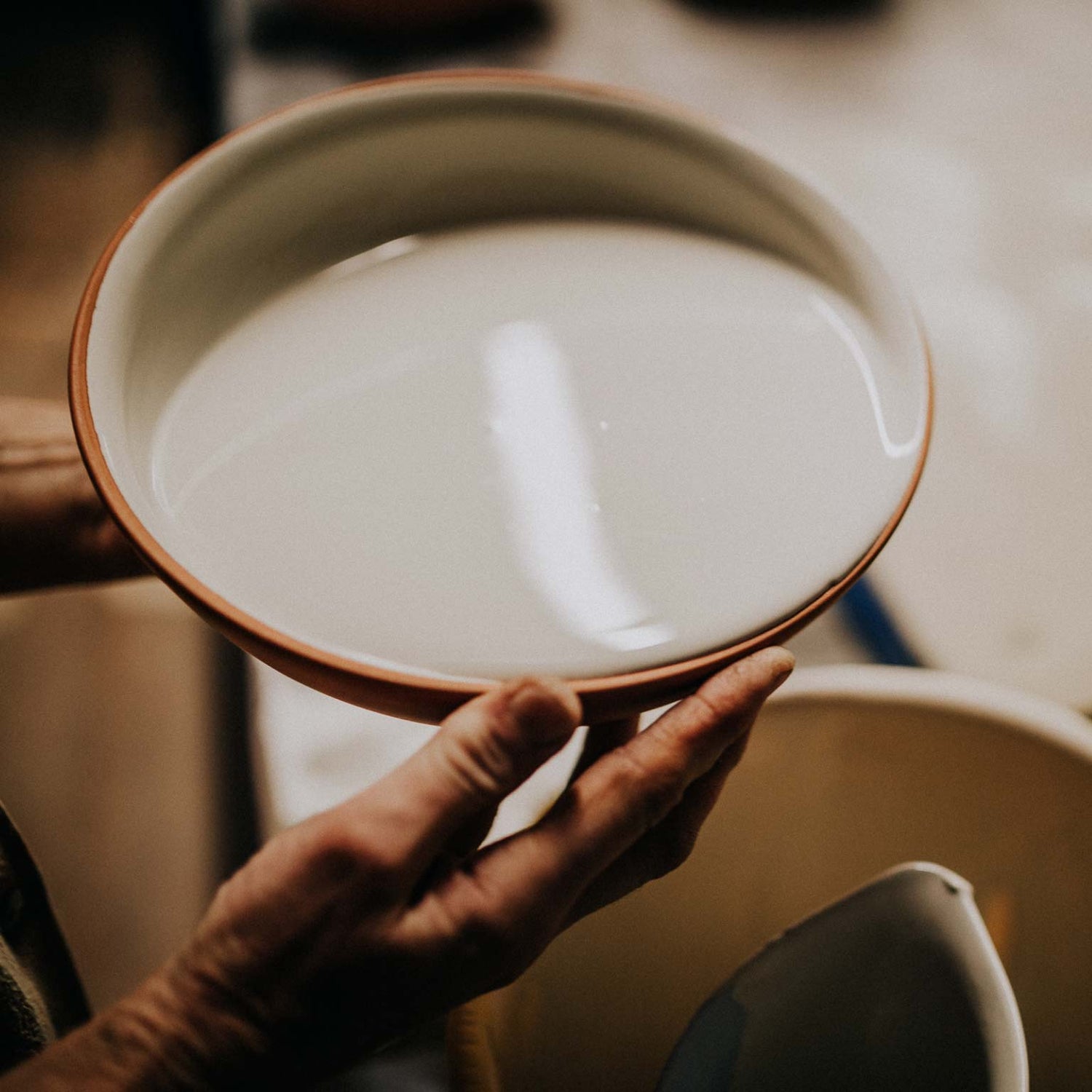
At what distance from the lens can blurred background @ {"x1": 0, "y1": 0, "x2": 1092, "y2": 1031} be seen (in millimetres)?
696

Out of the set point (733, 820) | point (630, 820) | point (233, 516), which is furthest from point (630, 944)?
point (233, 516)

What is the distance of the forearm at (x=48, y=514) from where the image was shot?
0.53m

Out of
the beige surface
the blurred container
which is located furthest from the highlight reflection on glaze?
the beige surface

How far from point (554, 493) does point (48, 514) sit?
13.1 inches

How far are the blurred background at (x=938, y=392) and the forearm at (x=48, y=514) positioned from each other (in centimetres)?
15

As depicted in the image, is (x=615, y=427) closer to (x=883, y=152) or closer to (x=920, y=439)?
(x=920, y=439)

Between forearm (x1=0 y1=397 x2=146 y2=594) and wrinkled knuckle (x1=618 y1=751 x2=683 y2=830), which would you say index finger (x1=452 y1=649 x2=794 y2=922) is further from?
forearm (x1=0 y1=397 x2=146 y2=594)

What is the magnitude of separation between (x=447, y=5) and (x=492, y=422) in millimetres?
867

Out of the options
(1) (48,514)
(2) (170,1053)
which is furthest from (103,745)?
(2) (170,1053)

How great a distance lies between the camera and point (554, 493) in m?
0.36

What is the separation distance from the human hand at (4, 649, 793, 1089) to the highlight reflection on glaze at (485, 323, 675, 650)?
0.04 meters

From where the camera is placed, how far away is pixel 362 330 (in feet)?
1.39

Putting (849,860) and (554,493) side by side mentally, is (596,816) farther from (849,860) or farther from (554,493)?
(849,860)

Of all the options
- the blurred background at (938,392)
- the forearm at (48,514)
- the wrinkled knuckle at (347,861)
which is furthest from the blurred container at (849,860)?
the forearm at (48,514)
